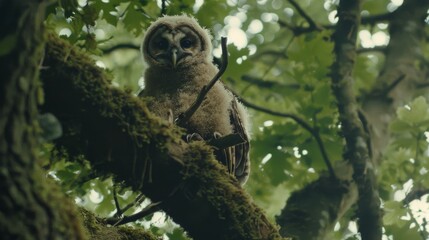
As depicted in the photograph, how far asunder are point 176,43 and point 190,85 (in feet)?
1.87

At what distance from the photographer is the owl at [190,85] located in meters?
4.58

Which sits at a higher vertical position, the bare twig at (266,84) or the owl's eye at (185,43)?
the bare twig at (266,84)

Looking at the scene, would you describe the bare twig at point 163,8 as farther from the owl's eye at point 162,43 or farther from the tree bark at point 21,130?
the tree bark at point 21,130

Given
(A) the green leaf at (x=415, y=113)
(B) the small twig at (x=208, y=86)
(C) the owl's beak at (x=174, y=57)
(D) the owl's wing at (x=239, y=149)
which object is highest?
(A) the green leaf at (x=415, y=113)

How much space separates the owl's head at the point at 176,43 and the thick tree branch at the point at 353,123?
1.26 m

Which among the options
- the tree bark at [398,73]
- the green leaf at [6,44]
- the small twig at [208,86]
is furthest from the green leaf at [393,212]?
the green leaf at [6,44]

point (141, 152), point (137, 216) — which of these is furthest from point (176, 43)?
point (141, 152)

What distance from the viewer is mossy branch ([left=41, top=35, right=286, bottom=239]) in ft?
9.39

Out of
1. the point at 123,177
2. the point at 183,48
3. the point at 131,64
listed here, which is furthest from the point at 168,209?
the point at 131,64

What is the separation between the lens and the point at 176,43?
206 inches

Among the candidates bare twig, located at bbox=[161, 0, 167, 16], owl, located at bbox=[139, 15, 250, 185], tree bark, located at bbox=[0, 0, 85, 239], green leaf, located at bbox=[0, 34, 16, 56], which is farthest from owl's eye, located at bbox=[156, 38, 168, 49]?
green leaf, located at bbox=[0, 34, 16, 56]

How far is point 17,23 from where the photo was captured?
65.4 inches

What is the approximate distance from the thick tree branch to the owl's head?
49.4 inches

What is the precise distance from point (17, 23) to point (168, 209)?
169cm
